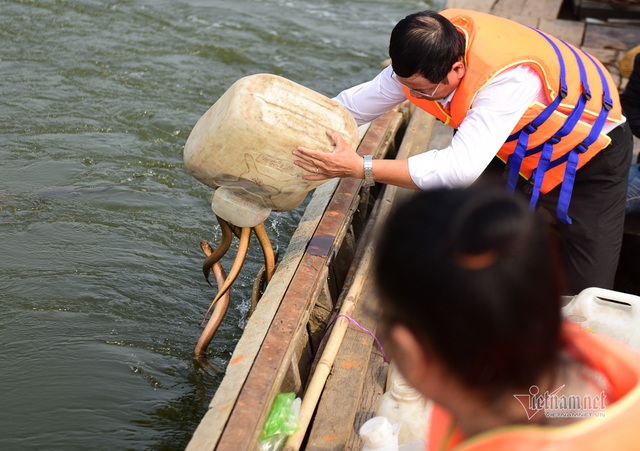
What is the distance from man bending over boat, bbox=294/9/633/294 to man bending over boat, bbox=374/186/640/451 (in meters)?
1.79

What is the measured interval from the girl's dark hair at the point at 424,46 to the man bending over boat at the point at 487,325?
1835 mm

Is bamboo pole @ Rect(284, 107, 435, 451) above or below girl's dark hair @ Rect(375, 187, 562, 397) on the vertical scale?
below

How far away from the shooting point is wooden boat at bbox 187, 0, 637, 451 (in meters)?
2.55

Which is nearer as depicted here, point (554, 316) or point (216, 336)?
point (554, 316)

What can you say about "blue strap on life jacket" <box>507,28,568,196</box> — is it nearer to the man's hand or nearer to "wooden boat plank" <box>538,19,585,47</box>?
the man's hand

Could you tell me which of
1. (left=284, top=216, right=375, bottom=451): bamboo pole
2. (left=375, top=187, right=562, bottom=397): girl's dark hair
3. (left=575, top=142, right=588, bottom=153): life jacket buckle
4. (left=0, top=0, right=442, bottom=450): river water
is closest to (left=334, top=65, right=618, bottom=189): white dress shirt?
(left=575, top=142, right=588, bottom=153): life jacket buckle

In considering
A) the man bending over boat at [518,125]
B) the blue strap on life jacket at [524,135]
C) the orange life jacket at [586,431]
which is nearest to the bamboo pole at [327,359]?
the man bending over boat at [518,125]

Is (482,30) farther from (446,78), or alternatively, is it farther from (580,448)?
(580,448)

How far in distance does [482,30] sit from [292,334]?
59.1 inches

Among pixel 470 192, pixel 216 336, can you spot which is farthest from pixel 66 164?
pixel 470 192

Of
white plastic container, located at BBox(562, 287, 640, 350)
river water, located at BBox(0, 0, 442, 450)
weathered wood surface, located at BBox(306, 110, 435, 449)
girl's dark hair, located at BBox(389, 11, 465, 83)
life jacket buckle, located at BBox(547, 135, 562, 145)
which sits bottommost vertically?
river water, located at BBox(0, 0, 442, 450)

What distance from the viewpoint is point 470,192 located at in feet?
4.13

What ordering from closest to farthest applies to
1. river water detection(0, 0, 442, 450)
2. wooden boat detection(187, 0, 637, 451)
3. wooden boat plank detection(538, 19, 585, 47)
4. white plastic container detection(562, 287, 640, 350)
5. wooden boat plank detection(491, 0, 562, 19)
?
wooden boat detection(187, 0, 637, 451) < white plastic container detection(562, 287, 640, 350) < river water detection(0, 0, 442, 450) < wooden boat plank detection(538, 19, 585, 47) < wooden boat plank detection(491, 0, 562, 19)

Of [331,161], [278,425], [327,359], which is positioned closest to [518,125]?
[331,161]
